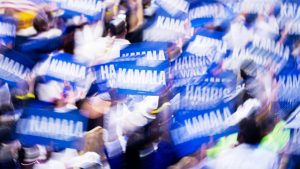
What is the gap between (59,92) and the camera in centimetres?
136

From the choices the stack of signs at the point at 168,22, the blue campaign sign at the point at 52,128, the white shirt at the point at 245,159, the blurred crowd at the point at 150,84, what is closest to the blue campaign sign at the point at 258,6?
the blurred crowd at the point at 150,84

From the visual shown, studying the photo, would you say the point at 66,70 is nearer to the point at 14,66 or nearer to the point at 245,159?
the point at 14,66

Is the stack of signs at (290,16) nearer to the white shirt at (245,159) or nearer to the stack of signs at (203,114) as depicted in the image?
the stack of signs at (203,114)

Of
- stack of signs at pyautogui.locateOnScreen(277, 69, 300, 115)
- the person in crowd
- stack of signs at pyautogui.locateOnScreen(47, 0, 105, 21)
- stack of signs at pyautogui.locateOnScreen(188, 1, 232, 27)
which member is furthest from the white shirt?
stack of signs at pyautogui.locateOnScreen(47, 0, 105, 21)

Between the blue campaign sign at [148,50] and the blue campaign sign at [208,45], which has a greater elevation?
the blue campaign sign at [208,45]

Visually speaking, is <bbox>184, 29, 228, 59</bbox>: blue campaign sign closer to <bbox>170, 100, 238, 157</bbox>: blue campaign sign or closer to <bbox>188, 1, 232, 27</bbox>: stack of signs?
<bbox>188, 1, 232, 27</bbox>: stack of signs

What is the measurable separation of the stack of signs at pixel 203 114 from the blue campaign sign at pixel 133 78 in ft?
0.20

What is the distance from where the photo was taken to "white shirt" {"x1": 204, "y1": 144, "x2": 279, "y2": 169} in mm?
1210

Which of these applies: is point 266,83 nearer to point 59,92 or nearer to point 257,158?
point 257,158

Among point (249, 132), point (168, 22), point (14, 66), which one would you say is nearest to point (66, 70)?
point (14, 66)

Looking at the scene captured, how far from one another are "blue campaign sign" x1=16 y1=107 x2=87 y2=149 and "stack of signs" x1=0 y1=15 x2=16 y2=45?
0.71ft

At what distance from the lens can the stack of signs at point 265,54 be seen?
4.37ft

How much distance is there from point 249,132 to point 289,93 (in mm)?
141

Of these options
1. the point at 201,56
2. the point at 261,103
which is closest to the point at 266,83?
the point at 261,103
